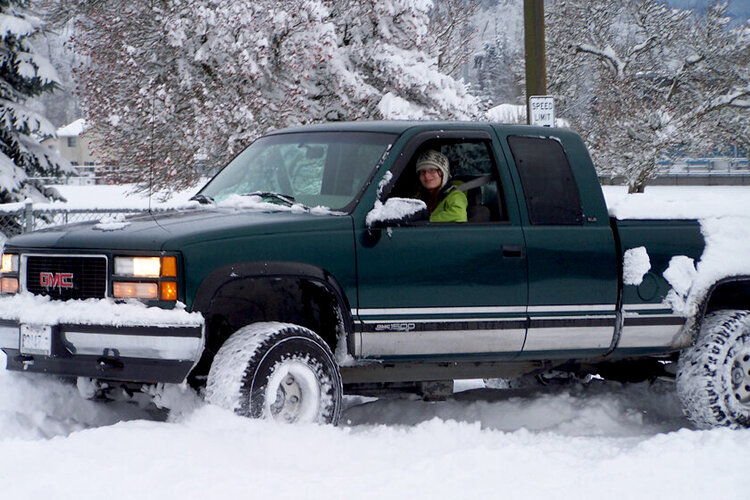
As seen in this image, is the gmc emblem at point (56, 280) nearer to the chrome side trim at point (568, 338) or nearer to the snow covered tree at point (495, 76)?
the chrome side trim at point (568, 338)

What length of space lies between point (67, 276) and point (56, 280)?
91mm

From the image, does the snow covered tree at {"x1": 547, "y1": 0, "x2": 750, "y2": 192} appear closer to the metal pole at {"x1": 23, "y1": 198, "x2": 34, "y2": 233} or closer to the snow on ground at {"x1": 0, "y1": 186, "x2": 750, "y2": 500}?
the metal pole at {"x1": 23, "y1": 198, "x2": 34, "y2": 233}

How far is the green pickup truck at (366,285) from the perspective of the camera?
553 cm

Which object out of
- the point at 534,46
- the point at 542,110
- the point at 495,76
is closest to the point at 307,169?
the point at 542,110

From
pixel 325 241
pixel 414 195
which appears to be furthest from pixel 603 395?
pixel 325 241

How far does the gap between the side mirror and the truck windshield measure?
0.20 metres

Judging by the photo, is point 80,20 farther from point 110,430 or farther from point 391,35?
point 110,430

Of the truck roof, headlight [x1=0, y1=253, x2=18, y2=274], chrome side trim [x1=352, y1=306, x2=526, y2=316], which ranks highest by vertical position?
the truck roof

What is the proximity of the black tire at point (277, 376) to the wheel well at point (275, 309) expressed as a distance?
0.94ft

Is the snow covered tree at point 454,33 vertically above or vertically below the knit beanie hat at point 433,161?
above

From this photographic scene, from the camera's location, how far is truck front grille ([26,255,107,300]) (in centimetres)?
561

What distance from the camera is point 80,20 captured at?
24891 mm

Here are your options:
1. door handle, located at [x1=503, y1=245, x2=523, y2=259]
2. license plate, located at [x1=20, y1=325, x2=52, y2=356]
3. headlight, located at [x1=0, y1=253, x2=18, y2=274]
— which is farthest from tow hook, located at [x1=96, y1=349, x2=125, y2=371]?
door handle, located at [x1=503, y1=245, x2=523, y2=259]

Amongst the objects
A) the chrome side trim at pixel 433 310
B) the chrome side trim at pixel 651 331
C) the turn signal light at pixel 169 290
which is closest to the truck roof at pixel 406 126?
the chrome side trim at pixel 433 310
